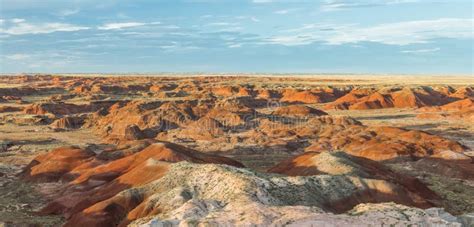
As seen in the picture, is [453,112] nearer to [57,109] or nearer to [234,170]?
[57,109]

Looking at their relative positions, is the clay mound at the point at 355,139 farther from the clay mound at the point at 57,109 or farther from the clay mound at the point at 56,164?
→ the clay mound at the point at 57,109

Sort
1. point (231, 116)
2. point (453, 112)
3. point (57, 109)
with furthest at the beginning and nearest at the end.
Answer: point (57, 109), point (453, 112), point (231, 116)

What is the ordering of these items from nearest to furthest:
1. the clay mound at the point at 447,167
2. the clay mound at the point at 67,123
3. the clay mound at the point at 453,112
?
1. the clay mound at the point at 447,167
2. the clay mound at the point at 67,123
3. the clay mound at the point at 453,112

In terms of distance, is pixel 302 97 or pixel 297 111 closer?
pixel 297 111

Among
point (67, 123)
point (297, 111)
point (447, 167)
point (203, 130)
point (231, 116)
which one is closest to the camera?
point (447, 167)

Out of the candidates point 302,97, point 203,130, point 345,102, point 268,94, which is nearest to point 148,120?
point 203,130

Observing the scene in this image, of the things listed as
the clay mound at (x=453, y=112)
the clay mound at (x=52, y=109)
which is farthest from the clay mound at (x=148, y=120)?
the clay mound at (x=453, y=112)

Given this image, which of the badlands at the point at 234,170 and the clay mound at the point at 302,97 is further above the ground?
the badlands at the point at 234,170
